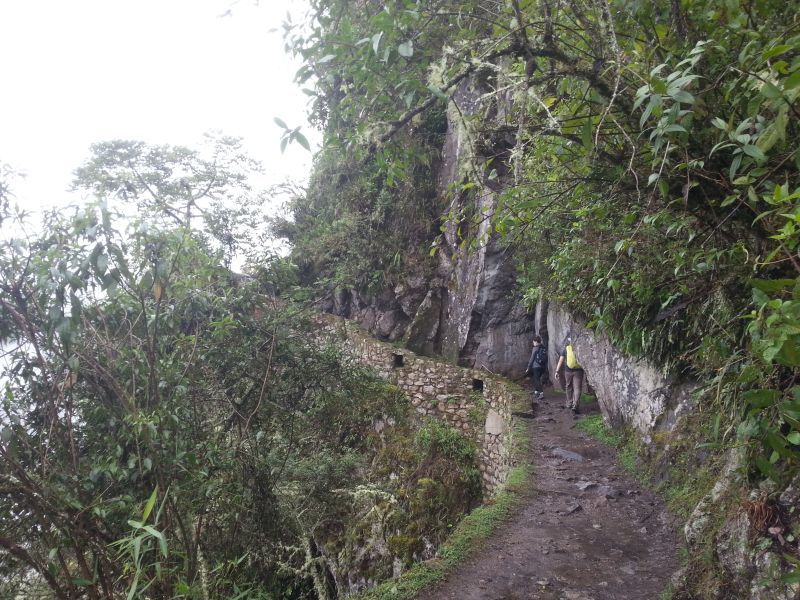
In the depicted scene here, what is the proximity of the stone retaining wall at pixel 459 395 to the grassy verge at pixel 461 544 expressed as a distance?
1988 millimetres

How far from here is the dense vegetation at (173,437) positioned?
2588 millimetres

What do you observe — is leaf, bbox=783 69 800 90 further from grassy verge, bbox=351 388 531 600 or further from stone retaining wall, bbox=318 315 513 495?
stone retaining wall, bbox=318 315 513 495

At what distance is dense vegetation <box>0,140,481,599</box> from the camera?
259 centimetres

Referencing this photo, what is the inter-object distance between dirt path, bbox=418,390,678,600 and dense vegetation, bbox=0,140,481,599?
130cm

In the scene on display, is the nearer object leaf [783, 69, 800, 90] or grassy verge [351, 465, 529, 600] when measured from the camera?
leaf [783, 69, 800, 90]

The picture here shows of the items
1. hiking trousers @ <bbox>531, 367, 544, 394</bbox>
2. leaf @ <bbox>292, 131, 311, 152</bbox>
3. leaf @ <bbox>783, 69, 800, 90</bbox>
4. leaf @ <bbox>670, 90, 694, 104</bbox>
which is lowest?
hiking trousers @ <bbox>531, 367, 544, 394</bbox>

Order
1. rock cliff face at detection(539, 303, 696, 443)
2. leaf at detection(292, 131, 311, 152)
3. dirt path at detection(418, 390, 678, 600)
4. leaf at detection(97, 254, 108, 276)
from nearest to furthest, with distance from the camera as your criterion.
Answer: leaf at detection(292, 131, 311, 152)
leaf at detection(97, 254, 108, 276)
dirt path at detection(418, 390, 678, 600)
rock cliff face at detection(539, 303, 696, 443)

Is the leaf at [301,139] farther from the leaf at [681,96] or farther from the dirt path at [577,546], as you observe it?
the dirt path at [577,546]

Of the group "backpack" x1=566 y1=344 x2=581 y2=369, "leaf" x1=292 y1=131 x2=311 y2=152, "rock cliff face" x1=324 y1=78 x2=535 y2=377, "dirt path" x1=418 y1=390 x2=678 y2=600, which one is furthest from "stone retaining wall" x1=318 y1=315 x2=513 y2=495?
"leaf" x1=292 y1=131 x2=311 y2=152

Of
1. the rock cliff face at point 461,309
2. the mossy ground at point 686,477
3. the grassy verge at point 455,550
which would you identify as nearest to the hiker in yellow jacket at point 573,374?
the mossy ground at point 686,477

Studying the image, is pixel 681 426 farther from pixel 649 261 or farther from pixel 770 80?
pixel 770 80

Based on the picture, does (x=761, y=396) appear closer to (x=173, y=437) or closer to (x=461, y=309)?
(x=173, y=437)

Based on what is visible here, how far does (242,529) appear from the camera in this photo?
180 inches

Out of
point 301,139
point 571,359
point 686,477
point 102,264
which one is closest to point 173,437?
point 102,264
